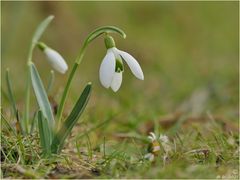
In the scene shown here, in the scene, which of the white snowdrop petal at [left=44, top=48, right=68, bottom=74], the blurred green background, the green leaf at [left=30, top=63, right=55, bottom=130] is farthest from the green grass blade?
the blurred green background

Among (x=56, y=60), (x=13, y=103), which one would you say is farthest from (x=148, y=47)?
(x=13, y=103)

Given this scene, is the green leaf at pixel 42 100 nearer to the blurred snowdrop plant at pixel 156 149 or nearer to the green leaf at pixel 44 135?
the green leaf at pixel 44 135

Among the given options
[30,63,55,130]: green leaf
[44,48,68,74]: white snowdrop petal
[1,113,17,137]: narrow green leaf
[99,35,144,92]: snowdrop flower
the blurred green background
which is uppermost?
the blurred green background

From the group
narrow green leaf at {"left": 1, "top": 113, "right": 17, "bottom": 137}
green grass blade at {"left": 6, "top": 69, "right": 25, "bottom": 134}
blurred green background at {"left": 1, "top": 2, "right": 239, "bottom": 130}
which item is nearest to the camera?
narrow green leaf at {"left": 1, "top": 113, "right": 17, "bottom": 137}

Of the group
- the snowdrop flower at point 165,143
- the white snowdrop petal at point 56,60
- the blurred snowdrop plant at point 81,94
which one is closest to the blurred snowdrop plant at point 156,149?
the snowdrop flower at point 165,143

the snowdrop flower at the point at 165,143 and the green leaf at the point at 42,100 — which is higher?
the green leaf at the point at 42,100

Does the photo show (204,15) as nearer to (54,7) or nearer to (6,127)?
(54,7)

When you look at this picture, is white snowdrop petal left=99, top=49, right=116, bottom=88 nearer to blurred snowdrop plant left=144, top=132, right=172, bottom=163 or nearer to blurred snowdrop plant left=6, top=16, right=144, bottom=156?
blurred snowdrop plant left=6, top=16, right=144, bottom=156
